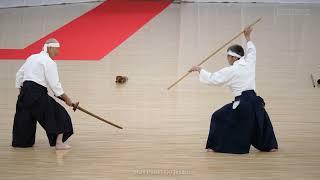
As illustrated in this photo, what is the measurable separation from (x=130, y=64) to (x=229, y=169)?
4254 millimetres

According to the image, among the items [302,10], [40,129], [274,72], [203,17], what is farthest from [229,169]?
[302,10]

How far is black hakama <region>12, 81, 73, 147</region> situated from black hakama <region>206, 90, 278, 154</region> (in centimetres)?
119

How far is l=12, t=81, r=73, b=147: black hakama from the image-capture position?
4.29 m

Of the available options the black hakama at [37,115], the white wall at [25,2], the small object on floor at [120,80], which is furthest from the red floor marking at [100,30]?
the black hakama at [37,115]

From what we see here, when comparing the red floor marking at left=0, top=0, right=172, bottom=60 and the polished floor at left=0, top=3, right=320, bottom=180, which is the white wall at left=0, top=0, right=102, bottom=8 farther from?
the red floor marking at left=0, top=0, right=172, bottom=60

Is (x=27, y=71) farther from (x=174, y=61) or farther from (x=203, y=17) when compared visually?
(x=203, y=17)

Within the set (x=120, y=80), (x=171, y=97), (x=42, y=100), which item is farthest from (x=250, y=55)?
(x=120, y=80)

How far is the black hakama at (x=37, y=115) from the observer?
4.29m

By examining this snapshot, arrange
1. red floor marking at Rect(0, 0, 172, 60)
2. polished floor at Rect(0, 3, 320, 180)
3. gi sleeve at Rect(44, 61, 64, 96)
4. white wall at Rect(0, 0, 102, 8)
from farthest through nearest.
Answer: white wall at Rect(0, 0, 102, 8) < red floor marking at Rect(0, 0, 172, 60) < gi sleeve at Rect(44, 61, 64, 96) < polished floor at Rect(0, 3, 320, 180)

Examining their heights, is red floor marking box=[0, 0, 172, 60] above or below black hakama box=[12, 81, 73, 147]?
above

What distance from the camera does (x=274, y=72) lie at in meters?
7.35

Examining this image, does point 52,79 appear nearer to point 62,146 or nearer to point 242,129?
point 62,146

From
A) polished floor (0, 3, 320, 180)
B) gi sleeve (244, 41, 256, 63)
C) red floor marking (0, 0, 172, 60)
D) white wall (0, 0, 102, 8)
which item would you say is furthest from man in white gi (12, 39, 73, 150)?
white wall (0, 0, 102, 8)

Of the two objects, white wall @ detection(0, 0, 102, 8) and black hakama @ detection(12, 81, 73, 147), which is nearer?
black hakama @ detection(12, 81, 73, 147)
